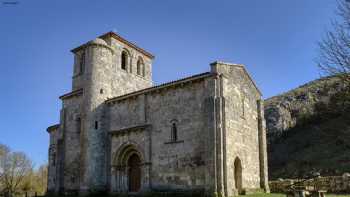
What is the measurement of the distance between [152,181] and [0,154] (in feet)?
101

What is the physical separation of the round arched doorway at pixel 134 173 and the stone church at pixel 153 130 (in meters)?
0.07

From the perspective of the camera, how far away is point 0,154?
46031 millimetres

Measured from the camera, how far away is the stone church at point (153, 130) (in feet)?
69.4

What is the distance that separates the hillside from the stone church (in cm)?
1941

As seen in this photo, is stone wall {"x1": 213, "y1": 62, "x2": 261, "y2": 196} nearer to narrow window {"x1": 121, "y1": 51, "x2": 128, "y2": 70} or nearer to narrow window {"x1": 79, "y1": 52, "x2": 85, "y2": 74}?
narrow window {"x1": 121, "y1": 51, "x2": 128, "y2": 70}

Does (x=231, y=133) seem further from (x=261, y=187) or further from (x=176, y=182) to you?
(x=261, y=187)

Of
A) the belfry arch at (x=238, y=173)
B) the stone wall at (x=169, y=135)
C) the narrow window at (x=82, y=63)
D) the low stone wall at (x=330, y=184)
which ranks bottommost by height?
the low stone wall at (x=330, y=184)

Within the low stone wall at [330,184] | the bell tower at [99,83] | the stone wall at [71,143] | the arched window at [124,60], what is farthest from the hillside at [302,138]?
the stone wall at [71,143]

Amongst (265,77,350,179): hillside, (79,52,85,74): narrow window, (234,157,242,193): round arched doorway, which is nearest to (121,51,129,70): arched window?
(79,52,85,74): narrow window

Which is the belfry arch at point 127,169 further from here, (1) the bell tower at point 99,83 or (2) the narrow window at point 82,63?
(2) the narrow window at point 82,63

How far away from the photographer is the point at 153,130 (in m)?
23.8

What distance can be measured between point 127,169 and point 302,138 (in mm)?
34051

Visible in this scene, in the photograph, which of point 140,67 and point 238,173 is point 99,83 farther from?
point 238,173

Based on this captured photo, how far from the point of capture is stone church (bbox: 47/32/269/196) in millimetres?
21156
